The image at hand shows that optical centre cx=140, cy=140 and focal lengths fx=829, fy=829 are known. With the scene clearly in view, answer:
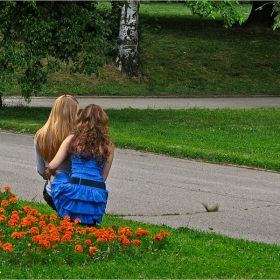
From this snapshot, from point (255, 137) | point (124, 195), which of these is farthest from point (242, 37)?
point (124, 195)

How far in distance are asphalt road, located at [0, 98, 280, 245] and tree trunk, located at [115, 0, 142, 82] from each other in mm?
14361

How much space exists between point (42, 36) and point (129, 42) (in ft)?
37.1

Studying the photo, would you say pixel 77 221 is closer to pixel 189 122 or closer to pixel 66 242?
pixel 66 242

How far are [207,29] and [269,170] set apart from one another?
94.7ft

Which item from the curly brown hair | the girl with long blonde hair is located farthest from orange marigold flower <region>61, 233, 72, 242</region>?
the girl with long blonde hair

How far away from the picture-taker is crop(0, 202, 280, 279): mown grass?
6773 mm

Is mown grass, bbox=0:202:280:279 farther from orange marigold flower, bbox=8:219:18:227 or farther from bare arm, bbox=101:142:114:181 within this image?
bare arm, bbox=101:142:114:181

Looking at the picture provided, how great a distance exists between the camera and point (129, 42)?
3222cm

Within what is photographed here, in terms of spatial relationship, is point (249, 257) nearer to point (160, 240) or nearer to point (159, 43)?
point (160, 240)

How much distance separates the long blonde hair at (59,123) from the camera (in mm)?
8281

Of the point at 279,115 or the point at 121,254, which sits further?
the point at 279,115

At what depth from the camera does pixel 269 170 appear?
1522 cm

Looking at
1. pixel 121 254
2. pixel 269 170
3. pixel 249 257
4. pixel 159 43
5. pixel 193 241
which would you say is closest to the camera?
pixel 121 254

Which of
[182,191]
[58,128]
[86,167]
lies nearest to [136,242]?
[86,167]
